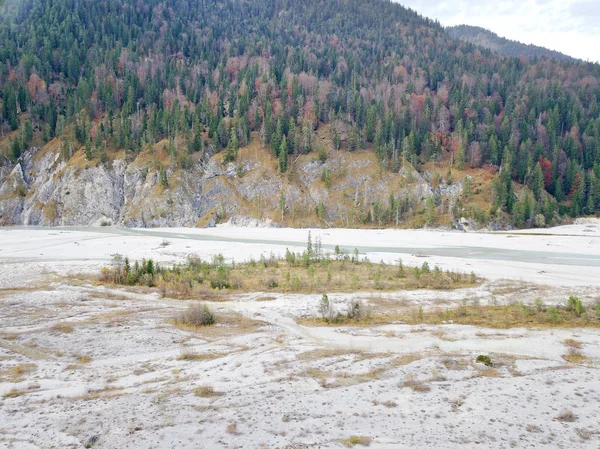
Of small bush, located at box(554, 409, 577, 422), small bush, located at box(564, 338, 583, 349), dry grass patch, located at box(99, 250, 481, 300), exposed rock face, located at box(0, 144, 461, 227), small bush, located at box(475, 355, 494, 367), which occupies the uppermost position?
exposed rock face, located at box(0, 144, 461, 227)

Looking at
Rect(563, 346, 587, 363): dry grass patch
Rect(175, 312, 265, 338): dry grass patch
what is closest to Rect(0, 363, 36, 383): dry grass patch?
Rect(175, 312, 265, 338): dry grass patch

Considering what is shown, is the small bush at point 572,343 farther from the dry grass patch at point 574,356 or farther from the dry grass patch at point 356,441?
the dry grass patch at point 356,441

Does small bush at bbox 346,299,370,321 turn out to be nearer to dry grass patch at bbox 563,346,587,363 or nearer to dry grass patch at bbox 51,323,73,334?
dry grass patch at bbox 563,346,587,363

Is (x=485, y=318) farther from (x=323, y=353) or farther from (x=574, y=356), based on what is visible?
(x=323, y=353)

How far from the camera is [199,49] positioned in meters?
158

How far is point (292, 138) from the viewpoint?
96.5 m

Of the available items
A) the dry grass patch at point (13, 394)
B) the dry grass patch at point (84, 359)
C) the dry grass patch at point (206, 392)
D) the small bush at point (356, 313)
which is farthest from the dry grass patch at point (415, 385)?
the dry grass patch at point (13, 394)

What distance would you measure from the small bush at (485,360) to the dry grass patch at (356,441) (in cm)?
581

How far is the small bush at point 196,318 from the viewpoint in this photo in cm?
1619

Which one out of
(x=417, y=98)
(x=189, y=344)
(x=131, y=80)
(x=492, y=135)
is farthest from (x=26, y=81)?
(x=189, y=344)

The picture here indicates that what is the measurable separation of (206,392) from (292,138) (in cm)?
9041

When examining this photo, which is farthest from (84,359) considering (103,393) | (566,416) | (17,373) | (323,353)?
(566,416)

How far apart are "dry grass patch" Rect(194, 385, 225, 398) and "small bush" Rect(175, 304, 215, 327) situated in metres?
6.29

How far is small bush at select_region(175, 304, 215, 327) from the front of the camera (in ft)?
53.1
